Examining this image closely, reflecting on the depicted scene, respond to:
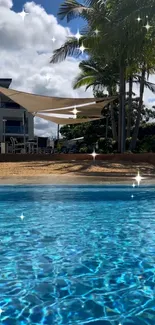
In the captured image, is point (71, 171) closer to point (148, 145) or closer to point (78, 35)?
point (78, 35)

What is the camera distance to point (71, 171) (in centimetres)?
1417

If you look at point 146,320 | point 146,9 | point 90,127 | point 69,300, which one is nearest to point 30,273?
point 69,300

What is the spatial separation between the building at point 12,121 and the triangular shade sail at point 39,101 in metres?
16.0

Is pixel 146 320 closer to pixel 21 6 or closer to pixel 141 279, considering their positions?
pixel 141 279

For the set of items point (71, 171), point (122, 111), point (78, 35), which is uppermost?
point (78, 35)

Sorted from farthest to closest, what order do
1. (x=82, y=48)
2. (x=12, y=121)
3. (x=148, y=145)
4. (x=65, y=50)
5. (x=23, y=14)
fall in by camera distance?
(x=12, y=121) < (x=148, y=145) < (x=65, y=50) < (x=82, y=48) < (x=23, y=14)

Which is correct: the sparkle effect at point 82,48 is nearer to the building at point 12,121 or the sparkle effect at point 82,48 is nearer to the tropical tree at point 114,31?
the tropical tree at point 114,31

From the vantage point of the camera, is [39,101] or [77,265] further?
[39,101]

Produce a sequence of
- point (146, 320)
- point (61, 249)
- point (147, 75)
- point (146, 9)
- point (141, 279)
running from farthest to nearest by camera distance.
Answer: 1. point (147, 75)
2. point (146, 9)
3. point (61, 249)
4. point (141, 279)
5. point (146, 320)

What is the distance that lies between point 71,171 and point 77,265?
34.6ft

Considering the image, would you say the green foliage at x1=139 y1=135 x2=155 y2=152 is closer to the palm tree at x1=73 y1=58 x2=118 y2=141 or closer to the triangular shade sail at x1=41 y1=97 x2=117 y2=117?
the palm tree at x1=73 y1=58 x2=118 y2=141

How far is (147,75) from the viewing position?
64.5 ft

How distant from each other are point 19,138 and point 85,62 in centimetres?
1406

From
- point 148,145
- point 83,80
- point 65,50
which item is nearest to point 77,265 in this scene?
point 65,50
